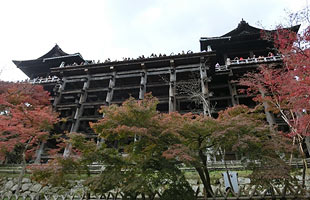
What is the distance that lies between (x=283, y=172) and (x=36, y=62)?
1302 inches

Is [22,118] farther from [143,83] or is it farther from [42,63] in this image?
[42,63]

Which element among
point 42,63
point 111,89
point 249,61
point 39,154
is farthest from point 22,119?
point 249,61

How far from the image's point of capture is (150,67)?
2264 cm

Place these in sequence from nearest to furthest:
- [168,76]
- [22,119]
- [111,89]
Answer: [22,119] → [111,89] → [168,76]

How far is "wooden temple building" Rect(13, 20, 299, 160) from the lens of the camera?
20531mm

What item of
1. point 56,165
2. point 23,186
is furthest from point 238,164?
point 23,186

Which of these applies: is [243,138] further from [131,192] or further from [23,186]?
[23,186]

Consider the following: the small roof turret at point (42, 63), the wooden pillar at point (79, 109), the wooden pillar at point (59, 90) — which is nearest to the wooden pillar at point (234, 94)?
the wooden pillar at point (79, 109)

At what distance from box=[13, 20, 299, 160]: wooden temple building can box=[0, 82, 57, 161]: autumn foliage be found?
10.2 ft

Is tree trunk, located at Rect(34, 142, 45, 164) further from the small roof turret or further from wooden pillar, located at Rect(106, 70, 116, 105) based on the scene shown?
the small roof turret

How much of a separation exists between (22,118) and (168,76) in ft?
49.1

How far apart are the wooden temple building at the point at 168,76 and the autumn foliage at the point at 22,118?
3116 millimetres

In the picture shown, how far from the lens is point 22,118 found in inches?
551

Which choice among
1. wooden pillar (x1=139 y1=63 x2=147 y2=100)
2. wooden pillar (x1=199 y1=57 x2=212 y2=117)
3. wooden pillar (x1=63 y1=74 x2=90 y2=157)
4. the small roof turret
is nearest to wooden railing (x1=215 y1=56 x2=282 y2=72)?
wooden pillar (x1=199 y1=57 x2=212 y2=117)
